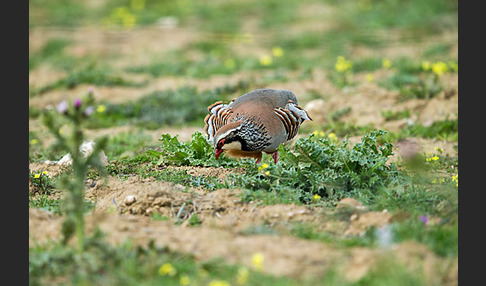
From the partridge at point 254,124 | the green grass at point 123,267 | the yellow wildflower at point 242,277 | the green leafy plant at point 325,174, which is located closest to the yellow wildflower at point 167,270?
the green grass at point 123,267

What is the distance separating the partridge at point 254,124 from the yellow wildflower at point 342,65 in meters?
3.44

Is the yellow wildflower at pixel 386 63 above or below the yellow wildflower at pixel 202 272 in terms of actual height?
above

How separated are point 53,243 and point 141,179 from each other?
66.0 inches

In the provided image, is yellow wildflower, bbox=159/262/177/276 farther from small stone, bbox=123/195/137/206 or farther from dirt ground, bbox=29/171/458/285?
small stone, bbox=123/195/137/206

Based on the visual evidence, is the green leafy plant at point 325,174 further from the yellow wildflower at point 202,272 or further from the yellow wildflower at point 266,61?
the yellow wildflower at point 266,61

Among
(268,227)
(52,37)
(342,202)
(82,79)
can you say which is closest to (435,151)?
(342,202)

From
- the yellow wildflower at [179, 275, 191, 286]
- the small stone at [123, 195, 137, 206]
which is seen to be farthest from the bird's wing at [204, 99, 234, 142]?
the yellow wildflower at [179, 275, 191, 286]

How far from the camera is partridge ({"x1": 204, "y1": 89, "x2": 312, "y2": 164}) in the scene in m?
5.88

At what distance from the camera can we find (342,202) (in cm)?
484

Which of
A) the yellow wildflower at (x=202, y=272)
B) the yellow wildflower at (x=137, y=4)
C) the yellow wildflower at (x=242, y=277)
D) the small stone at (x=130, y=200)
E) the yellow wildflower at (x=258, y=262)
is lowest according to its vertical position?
the yellow wildflower at (x=202, y=272)

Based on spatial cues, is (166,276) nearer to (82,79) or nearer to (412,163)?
(412,163)

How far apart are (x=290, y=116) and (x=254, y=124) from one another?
490 millimetres

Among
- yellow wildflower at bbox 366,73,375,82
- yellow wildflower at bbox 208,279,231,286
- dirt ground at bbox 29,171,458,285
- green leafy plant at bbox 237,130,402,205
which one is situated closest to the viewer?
yellow wildflower at bbox 208,279,231,286

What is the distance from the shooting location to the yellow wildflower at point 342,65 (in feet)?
32.1
